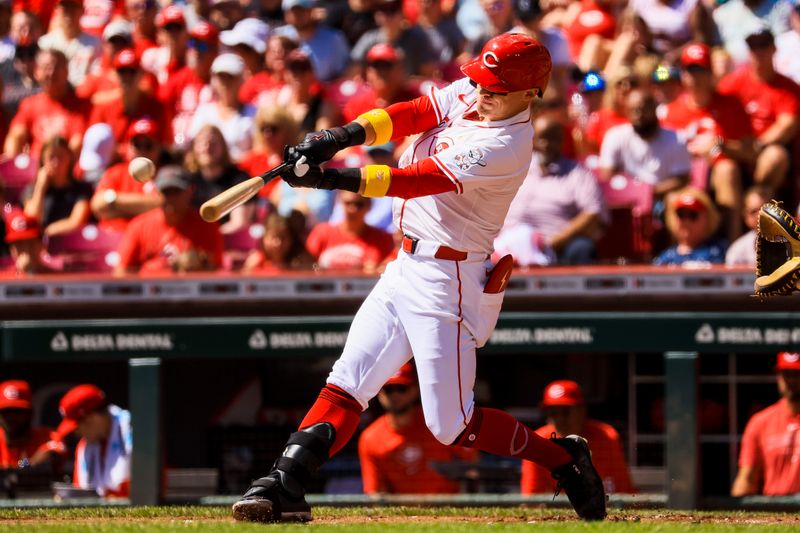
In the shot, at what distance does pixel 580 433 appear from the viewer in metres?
6.61

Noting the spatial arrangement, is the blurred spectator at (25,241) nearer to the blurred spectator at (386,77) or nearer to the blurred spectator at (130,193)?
the blurred spectator at (130,193)

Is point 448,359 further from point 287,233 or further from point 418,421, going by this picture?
point 287,233

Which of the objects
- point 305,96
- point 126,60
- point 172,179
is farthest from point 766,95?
point 126,60

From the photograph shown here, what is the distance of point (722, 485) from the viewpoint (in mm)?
6641

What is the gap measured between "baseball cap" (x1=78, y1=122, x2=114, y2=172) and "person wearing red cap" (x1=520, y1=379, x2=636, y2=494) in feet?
13.0

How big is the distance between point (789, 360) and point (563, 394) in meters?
1.07

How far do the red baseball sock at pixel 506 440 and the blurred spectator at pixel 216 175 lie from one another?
11.8 ft

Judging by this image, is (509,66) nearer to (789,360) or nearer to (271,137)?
(789,360)

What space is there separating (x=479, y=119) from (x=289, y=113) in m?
4.18

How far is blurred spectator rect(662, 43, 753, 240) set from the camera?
27.1 feet

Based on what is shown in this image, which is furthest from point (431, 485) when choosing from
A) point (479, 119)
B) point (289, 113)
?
point (289, 113)

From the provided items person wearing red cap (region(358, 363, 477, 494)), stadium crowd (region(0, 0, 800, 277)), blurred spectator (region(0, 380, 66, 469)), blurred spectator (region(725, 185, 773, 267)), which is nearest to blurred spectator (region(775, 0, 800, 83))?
stadium crowd (region(0, 0, 800, 277))

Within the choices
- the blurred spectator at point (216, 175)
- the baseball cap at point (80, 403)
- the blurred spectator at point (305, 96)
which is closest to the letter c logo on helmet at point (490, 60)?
the baseball cap at point (80, 403)

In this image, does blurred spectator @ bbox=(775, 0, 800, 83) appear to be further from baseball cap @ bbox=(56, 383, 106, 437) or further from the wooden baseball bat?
the wooden baseball bat
